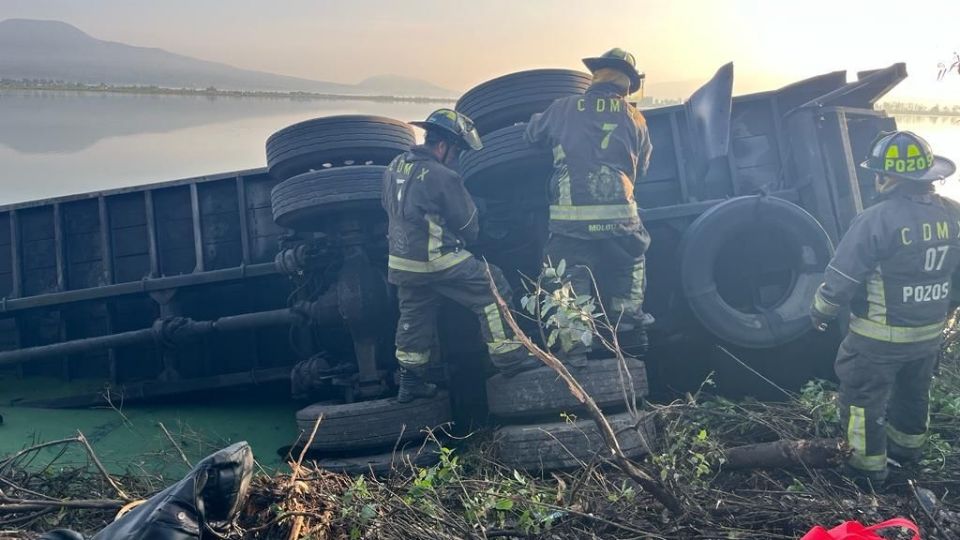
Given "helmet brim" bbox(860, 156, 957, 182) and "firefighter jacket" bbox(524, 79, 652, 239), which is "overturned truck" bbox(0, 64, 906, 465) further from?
"helmet brim" bbox(860, 156, 957, 182)

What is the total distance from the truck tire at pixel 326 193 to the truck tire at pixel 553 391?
143 centimetres

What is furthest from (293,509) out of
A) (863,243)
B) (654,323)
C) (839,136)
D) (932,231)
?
(839,136)

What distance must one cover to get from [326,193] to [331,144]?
1.15 ft

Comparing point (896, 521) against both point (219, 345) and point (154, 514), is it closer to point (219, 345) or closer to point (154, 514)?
point (154, 514)

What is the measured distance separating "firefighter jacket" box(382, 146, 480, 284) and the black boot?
1.77 feet

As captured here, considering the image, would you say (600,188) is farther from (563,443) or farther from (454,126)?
(563,443)

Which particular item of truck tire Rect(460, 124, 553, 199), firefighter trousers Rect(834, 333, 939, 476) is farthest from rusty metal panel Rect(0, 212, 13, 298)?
firefighter trousers Rect(834, 333, 939, 476)

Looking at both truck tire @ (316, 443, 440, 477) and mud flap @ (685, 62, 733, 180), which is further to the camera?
mud flap @ (685, 62, 733, 180)

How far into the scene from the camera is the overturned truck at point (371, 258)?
404 cm

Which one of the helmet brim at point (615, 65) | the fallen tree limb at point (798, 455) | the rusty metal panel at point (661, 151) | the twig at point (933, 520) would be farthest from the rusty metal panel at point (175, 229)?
the twig at point (933, 520)

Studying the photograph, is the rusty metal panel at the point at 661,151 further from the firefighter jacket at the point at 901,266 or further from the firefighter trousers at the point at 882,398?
the firefighter trousers at the point at 882,398

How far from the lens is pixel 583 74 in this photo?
13.7 ft

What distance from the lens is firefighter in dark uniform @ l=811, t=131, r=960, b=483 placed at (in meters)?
3.34

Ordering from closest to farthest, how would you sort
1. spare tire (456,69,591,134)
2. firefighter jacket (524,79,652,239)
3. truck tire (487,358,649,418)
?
truck tire (487,358,649,418)
firefighter jacket (524,79,652,239)
spare tire (456,69,591,134)
